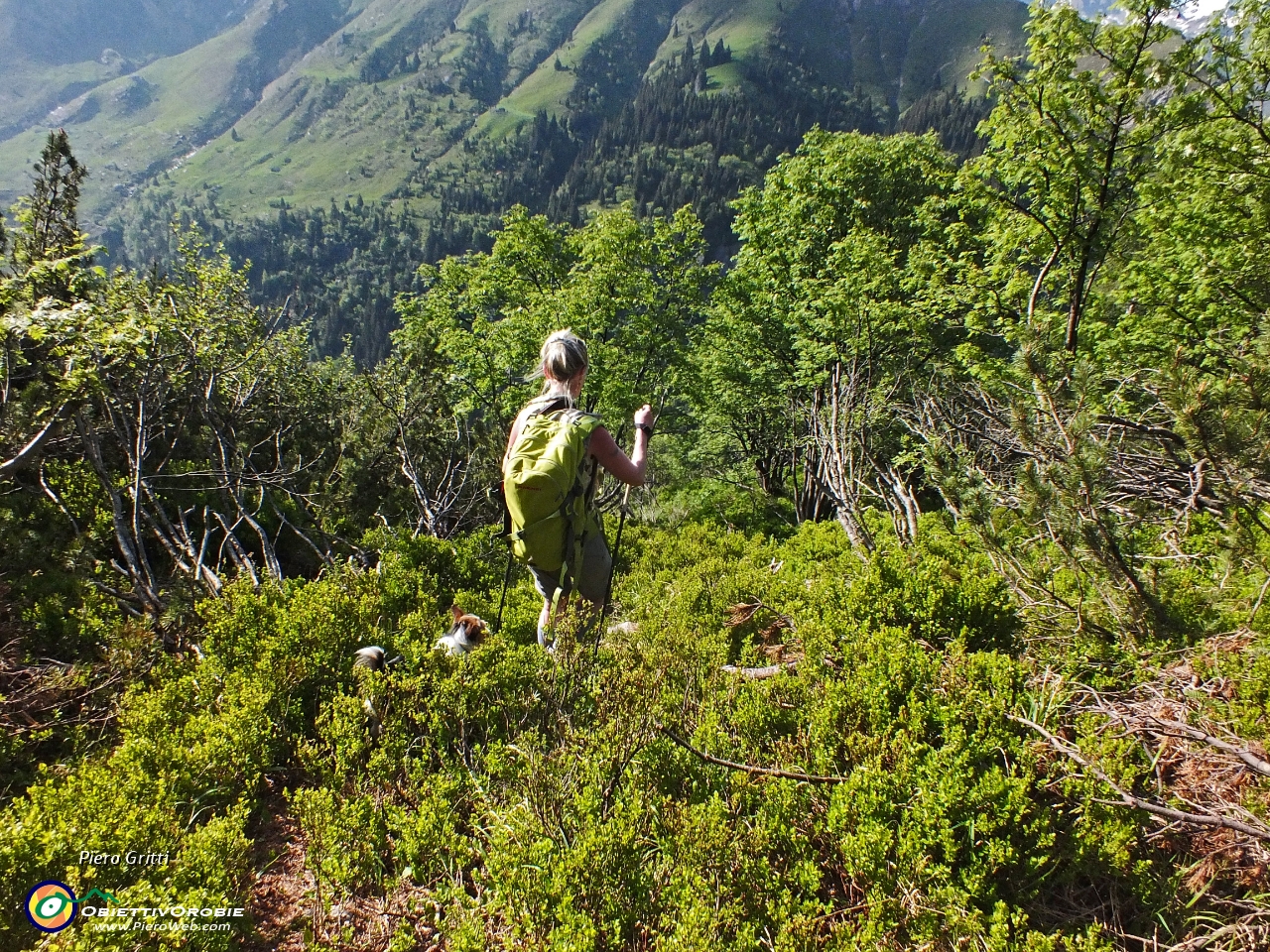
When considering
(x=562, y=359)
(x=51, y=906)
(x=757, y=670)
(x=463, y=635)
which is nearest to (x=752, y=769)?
(x=757, y=670)

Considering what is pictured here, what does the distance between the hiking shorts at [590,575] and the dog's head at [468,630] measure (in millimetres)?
518

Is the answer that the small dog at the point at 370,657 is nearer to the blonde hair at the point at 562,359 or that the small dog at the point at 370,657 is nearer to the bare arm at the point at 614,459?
the bare arm at the point at 614,459

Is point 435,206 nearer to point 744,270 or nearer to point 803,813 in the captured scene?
point 744,270

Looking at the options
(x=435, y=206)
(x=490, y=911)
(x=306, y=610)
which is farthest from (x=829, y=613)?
(x=435, y=206)

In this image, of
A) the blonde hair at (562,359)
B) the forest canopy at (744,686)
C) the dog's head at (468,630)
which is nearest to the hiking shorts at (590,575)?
the forest canopy at (744,686)

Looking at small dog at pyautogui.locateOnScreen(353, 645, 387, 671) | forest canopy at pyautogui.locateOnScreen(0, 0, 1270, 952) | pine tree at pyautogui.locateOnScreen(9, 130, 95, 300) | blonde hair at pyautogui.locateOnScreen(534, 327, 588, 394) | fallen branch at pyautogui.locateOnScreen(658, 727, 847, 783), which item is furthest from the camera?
pine tree at pyautogui.locateOnScreen(9, 130, 95, 300)

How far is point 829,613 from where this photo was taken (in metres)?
4.02

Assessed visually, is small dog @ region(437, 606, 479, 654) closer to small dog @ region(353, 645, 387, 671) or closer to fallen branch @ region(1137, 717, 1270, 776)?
small dog @ region(353, 645, 387, 671)

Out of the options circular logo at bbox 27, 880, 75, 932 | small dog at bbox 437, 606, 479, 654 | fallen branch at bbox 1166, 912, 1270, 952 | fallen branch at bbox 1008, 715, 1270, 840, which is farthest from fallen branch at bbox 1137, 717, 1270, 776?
circular logo at bbox 27, 880, 75, 932

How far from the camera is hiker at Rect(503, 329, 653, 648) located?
3.45m

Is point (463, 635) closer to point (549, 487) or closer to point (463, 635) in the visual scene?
point (463, 635)

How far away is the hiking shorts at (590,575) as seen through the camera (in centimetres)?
399

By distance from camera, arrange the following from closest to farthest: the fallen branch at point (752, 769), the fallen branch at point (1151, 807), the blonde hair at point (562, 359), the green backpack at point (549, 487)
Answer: the fallen branch at point (1151, 807), the fallen branch at point (752, 769), the green backpack at point (549, 487), the blonde hair at point (562, 359)

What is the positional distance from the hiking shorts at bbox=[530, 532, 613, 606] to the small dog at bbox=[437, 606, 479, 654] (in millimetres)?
528
